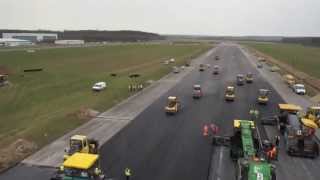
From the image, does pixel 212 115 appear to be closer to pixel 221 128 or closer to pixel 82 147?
pixel 221 128

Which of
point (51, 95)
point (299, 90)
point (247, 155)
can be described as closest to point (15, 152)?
point (247, 155)

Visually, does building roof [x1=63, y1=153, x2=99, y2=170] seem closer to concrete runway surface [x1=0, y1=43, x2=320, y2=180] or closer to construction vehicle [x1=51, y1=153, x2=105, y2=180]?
construction vehicle [x1=51, y1=153, x2=105, y2=180]

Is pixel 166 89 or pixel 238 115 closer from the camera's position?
pixel 238 115

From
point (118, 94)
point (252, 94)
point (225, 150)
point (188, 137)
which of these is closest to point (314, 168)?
point (225, 150)

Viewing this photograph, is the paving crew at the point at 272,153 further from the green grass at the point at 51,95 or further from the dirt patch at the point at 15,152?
the green grass at the point at 51,95

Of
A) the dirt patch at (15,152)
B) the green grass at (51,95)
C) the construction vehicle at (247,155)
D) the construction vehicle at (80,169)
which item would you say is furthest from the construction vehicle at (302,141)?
the dirt patch at (15,152)

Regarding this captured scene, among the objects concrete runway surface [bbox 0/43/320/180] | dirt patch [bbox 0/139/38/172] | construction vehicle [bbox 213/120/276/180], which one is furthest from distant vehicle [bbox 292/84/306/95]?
dirt patch [bbox 0/139/38/172]

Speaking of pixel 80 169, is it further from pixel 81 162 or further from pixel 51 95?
pixel 51 95
